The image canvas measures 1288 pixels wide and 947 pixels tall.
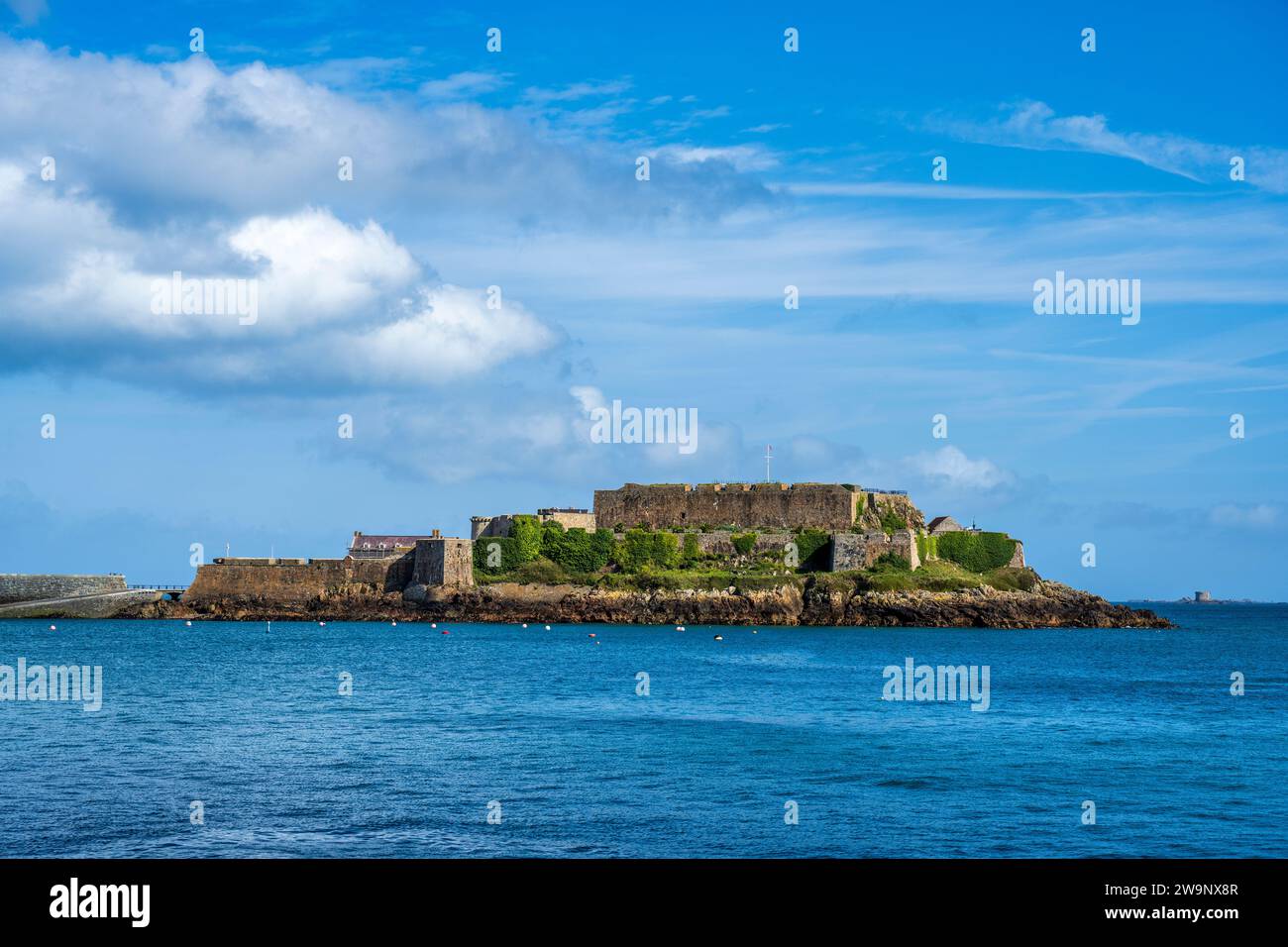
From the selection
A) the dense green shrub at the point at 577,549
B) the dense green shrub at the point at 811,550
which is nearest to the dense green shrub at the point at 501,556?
the dense green shrub at the point at 577,549

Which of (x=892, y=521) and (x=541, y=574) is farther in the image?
(x=892, y=521)

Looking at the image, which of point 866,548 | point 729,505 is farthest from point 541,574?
point 866,548

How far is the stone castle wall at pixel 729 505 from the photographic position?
2357 inches

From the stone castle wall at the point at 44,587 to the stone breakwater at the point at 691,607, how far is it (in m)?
2.39

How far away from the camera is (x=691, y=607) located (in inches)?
2168

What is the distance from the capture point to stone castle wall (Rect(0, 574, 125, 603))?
60.3 m

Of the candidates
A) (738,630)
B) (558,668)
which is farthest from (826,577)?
(558,668)

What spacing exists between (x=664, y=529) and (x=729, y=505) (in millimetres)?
3490

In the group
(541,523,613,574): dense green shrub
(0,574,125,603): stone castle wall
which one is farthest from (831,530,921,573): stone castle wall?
(0,574,125,603): stone castle wall

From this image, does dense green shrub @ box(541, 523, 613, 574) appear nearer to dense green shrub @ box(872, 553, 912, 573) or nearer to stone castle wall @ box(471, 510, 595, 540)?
stone castle wall @ box(471, 510, 595, 540)

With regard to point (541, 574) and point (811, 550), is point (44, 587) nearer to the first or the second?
point (541, 574)
